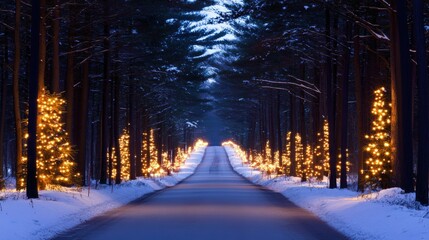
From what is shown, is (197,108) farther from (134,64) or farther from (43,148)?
(43,148)

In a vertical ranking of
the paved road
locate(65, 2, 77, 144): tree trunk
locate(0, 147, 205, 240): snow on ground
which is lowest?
the paved road

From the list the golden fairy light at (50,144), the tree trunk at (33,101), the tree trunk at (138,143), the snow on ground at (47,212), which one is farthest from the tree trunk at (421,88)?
the tree trunk at (138,143)

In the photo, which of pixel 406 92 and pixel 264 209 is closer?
pixel 406 92

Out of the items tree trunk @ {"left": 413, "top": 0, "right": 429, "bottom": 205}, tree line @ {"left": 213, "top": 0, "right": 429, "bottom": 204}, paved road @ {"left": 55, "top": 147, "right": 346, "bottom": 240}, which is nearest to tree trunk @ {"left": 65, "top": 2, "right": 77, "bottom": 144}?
tree line @ {"left": 213, "top": 0, "right": 429, "bottom": 204}

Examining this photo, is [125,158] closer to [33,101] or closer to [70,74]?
[70,74]

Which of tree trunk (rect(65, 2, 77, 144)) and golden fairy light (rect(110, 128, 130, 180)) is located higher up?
tree trunk (rect(65, 2, 77, 144))

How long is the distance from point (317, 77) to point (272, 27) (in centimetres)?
885

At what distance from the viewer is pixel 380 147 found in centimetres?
3194

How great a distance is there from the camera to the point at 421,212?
62.5 feet

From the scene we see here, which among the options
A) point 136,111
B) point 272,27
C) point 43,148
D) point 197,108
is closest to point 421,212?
point 43,148

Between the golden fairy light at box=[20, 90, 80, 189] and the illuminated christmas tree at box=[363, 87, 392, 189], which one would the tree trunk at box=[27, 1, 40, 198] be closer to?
the golden fairy light at box=[20, 90, 80, 189]

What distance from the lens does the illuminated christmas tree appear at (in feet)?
104

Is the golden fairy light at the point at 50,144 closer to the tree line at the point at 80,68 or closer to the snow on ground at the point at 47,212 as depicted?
the tree line at the point at 80,68

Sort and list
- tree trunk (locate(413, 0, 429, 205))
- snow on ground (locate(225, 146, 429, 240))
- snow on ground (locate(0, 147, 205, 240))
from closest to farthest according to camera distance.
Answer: snow on ground (locate(225, 146, 429, 240)) < snow on ground (locate(0, 147, 205, 240)) < tree trunk (locate(413, 0, 429, 205))
